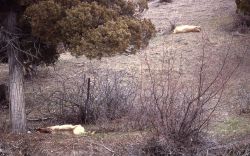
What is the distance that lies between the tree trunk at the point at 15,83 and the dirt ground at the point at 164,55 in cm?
79

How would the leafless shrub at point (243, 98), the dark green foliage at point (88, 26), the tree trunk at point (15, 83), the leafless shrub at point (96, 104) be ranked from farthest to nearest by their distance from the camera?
the leafless shrub at point (243, 98)
the leafless shrub at point (96, 104)
the tree trunk at point (15, 83)
the dark green foliage at point (88, 26)

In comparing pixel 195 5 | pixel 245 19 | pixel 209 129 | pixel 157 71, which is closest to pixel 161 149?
pixel 209 129

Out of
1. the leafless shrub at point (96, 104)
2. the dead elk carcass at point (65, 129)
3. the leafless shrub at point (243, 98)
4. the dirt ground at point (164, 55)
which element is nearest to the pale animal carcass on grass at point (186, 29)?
the dirt ground at point (164, 55)

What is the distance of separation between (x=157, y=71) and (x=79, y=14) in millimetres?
6817

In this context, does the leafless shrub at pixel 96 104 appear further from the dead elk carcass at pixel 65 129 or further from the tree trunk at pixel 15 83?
the tree trunk at pixel 15 83

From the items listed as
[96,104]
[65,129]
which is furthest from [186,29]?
[65,129]

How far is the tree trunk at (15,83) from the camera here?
985cm

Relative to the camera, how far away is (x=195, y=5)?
2314cm

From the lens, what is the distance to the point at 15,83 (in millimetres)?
10047

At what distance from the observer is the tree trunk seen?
985 centimetres

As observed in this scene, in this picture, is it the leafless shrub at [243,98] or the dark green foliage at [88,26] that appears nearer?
the dark green foliage at [88,26]

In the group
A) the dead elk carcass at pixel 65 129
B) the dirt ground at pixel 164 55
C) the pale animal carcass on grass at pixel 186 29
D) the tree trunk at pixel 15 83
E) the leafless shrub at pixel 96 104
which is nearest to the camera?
the dirt ground at pixel 164 55

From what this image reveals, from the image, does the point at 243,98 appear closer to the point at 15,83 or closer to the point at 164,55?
the point at 164,55

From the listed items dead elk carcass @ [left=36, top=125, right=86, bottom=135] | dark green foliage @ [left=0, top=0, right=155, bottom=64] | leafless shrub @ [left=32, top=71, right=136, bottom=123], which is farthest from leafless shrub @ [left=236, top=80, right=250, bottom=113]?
dead elk carcass @ [left=36, top=125, right=86, bottom=135]
